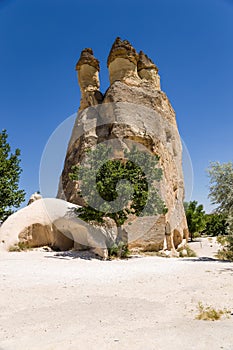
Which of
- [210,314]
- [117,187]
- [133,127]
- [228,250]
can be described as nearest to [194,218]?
[133,127]

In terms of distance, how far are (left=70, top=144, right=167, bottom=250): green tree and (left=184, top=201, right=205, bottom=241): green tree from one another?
23.2 meters

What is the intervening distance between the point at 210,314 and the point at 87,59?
30795 millimetres

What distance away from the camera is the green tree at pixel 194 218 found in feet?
116

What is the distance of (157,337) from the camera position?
3.52 m

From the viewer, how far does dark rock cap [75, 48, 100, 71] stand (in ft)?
98.8

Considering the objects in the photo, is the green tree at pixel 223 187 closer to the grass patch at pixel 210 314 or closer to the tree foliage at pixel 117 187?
the tree foliage at pixel 117 187

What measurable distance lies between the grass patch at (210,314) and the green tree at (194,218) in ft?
106

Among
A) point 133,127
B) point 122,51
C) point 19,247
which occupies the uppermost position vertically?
point 122,51

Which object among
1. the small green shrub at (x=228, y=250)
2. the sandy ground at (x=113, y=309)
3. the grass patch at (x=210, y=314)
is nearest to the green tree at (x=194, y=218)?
the small green shrub at (x=228, y=250)

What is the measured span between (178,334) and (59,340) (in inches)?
65.3

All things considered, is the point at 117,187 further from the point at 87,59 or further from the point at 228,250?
the point at 87,59

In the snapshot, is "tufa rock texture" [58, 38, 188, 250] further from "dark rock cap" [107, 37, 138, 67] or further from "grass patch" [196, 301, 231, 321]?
"grass patch" [196, 301, 231, 321]

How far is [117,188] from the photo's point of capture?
517 inches

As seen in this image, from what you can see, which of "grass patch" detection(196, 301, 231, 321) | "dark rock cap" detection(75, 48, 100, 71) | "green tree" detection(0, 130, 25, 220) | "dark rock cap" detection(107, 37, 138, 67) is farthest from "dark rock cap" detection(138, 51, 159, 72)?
"grass patch" detection(196, 301, 231, 321)
